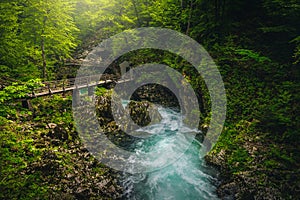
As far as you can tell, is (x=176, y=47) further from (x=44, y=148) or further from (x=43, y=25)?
(x=44, y=148)

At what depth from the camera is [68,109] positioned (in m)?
13.0

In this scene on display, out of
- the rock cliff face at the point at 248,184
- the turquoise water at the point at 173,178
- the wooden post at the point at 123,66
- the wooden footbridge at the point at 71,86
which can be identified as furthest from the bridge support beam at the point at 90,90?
the rock cliff face at the point at 248,184

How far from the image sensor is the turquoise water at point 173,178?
9219 mm

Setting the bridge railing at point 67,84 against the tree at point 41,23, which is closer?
the bridge railing at point 67,84

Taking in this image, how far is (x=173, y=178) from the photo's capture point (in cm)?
1021

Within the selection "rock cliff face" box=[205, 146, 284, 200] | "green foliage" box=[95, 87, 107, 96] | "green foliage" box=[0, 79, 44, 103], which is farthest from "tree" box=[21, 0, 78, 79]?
"rock cliff face" box=[205, 146, 284, 200]

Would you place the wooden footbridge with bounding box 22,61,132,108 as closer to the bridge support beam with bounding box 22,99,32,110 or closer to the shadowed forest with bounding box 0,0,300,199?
the bridge support beam with bounding box 22,99,32,110

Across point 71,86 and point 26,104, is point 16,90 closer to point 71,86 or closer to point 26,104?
point 26,104

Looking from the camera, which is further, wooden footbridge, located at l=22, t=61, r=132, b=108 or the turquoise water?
wooden footbridge, located at l=22, t=61, r=132, b=108

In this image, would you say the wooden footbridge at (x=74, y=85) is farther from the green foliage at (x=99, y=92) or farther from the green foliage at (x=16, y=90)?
the green foliage at (x=16, y=90)

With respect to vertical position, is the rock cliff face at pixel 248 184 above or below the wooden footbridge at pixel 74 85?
below

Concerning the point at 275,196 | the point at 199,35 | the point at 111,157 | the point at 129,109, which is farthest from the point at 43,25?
the point at 275,196

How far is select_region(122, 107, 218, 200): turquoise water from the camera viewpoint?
30.2ft

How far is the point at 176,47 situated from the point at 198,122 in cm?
809
